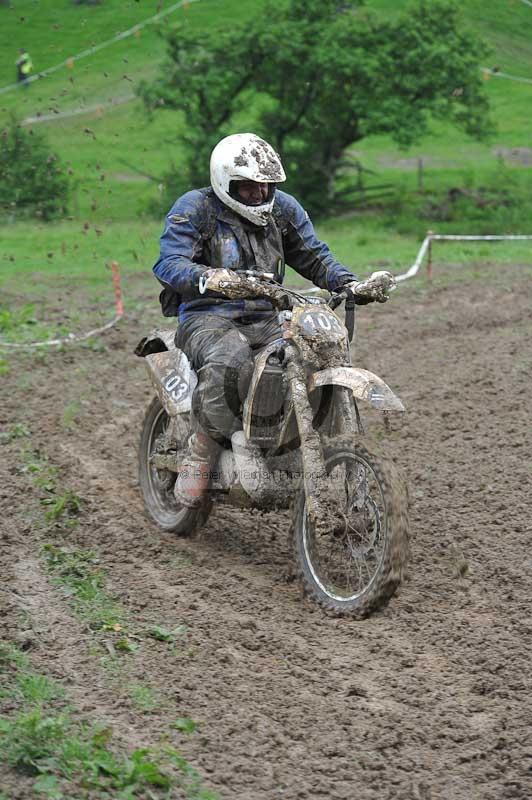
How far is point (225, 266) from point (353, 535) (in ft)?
5.83

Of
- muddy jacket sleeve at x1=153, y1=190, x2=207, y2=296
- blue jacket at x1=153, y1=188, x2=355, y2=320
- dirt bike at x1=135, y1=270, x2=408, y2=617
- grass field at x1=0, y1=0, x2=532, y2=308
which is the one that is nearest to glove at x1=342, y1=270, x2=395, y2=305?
dirt bike at x1=135, y1=270, x2=408, y2=617

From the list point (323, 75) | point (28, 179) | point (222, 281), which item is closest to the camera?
point (222, 281)

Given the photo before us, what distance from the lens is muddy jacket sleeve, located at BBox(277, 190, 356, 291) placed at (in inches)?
277

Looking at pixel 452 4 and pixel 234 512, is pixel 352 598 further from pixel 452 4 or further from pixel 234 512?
pixel 452 4

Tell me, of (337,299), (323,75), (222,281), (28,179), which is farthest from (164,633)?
(323,75)

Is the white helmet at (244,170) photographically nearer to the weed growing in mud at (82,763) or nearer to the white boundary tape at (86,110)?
the weed growing in mud at (82,763)

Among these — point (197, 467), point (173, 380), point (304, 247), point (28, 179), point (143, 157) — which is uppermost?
point (304, 247)

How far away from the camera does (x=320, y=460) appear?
19.7 ft

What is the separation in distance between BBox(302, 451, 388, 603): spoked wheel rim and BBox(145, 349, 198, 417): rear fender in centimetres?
124

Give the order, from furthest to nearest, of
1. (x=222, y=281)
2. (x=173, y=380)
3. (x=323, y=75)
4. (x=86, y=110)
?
(x=86, y=110) → (x=323, y=75) → (x=173, y=380) → (x=222, y=281)

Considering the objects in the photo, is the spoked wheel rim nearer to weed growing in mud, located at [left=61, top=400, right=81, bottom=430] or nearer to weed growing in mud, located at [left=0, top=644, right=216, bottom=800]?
weed growing in mud, located at [left=0, top=644, right=216, bottom=800]

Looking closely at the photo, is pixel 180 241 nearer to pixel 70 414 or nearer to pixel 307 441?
pixel 307 441

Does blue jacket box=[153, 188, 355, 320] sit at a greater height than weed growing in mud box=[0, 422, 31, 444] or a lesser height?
greater

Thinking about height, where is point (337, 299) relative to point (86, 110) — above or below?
above
